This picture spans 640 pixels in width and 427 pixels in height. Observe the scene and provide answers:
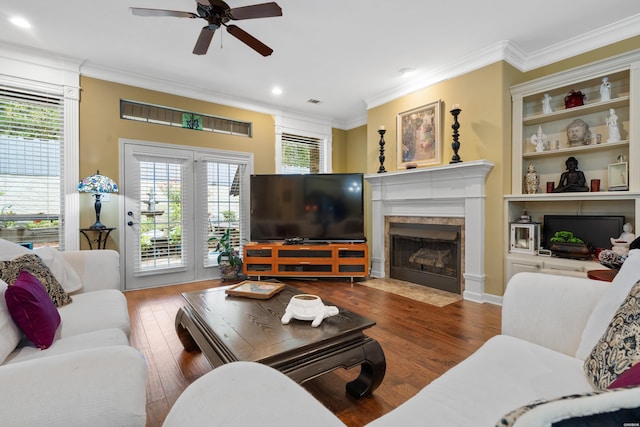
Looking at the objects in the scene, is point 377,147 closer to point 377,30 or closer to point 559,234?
point 377,30

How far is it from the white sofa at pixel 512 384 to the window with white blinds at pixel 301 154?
434cm

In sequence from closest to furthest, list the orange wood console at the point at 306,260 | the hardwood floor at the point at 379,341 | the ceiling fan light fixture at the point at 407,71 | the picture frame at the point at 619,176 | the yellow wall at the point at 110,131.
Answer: the hardwood floor at the point at 379,341 < the picture frame at the point at 619,176 < the yellow wall at the point at 110,131 < the ceiling fan light fixture at the point at 407,71 < the orange wood console at the point at 306,260

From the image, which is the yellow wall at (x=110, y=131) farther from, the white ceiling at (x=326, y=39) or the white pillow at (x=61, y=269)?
the white pillow at (x=61, y=269)

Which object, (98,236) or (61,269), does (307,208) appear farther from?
(61,269)

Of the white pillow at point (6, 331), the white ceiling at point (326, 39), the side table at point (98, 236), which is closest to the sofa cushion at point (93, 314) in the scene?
the white pillow at point (6, 331)

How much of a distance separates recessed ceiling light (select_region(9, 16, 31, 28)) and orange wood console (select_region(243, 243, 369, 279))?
321 centimetres

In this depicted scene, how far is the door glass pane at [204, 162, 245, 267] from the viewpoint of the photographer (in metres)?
4.41

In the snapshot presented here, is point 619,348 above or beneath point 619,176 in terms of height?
beneath

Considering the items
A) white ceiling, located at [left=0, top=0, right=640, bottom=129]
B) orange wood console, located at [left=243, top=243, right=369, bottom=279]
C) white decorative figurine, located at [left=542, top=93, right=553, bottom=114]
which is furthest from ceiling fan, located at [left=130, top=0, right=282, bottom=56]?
white decorative figurine, located at [left=542, top=93, right=553, bottom=114]

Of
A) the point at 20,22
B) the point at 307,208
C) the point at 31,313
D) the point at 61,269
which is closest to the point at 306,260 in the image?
the point at 307,208

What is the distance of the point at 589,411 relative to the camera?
35 centimetres

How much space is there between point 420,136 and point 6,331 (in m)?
4.09

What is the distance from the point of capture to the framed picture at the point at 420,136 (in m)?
3.76

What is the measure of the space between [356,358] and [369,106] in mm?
4109
